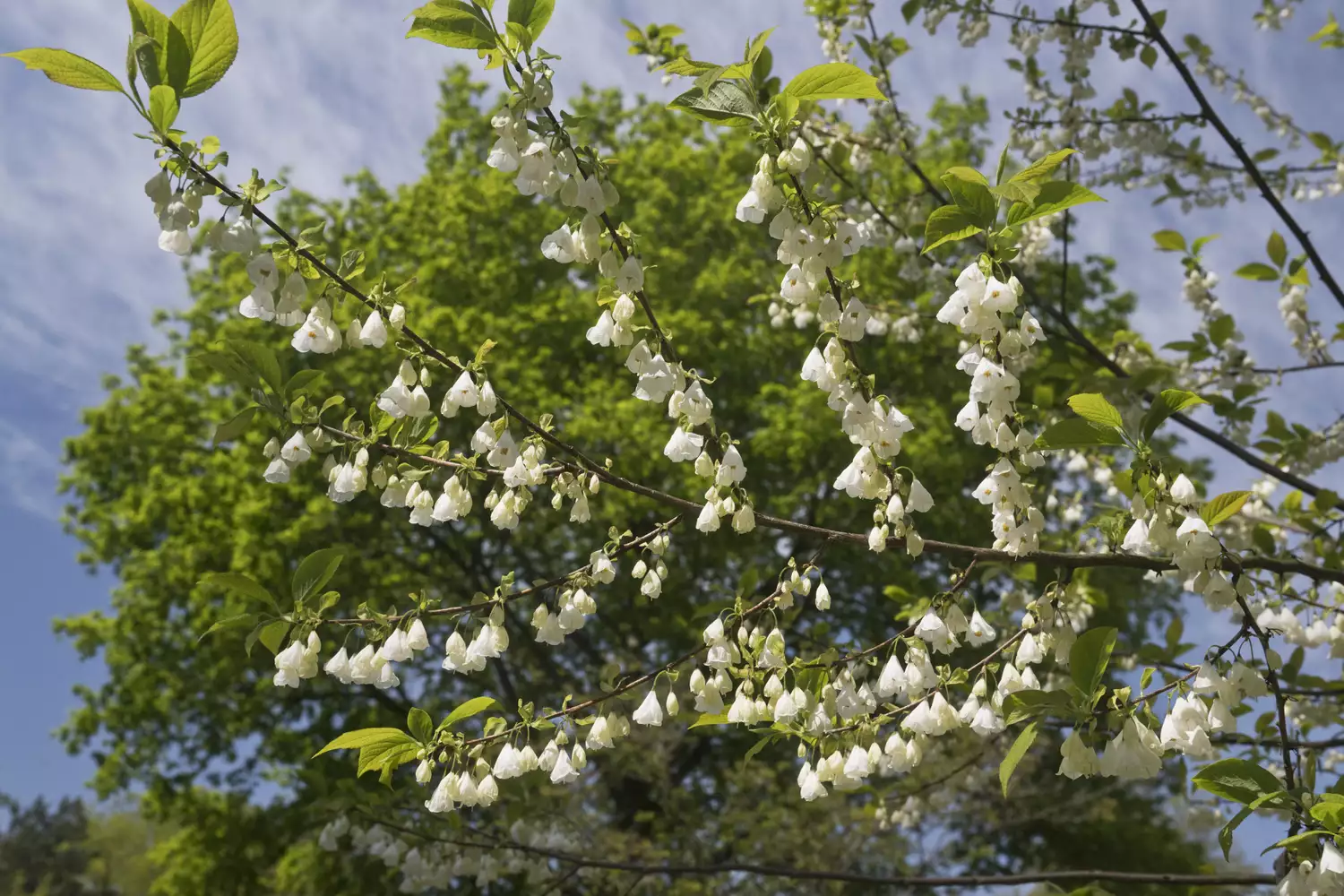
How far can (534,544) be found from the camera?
13609mm

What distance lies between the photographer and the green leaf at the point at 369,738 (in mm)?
2230

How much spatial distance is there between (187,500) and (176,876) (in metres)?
4.53

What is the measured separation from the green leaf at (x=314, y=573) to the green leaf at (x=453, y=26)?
3.77 feet

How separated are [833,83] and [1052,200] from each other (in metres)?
0.47

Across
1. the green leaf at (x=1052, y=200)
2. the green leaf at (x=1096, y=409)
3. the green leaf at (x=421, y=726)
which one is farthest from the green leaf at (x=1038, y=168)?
the green leaf at (x=421, y=726)

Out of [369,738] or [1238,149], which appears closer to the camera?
[369,738]

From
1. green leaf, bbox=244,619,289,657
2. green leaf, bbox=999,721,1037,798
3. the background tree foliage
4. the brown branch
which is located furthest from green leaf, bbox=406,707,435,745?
the background tree foliage

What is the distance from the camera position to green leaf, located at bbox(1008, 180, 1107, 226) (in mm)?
1868

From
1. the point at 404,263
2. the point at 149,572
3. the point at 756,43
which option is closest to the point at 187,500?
the point at 149,572

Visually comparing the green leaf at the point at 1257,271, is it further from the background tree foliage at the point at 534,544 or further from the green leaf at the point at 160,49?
the background tree foliage at the point at 534,544

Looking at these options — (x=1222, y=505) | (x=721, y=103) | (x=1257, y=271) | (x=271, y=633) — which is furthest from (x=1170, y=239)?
(x=271, y=633)

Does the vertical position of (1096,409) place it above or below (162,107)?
below

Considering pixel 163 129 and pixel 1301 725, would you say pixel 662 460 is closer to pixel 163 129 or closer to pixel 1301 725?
pixel 1301 725

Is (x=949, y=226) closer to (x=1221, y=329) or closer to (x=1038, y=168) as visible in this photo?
(x=1038, y=168)
